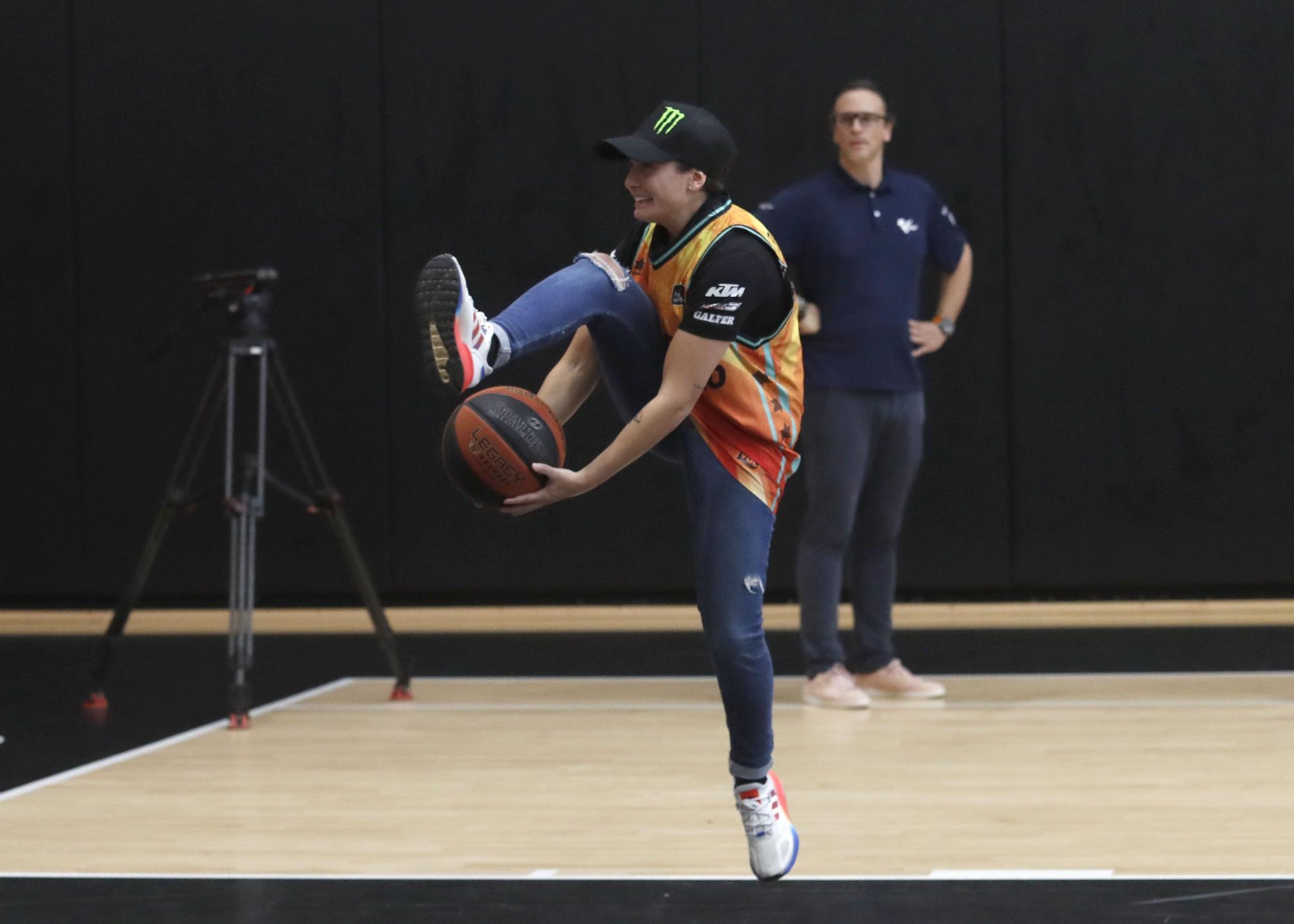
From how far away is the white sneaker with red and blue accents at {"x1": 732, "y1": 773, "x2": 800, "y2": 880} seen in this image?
3043 millimetres

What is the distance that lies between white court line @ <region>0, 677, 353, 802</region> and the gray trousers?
162 centimetres

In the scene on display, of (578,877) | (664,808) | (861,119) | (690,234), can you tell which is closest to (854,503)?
(861,119)

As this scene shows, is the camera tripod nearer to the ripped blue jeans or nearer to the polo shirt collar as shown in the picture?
the polo shirt collar

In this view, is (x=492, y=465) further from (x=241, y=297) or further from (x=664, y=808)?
(x=241, y=297)

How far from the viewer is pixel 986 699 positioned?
209 inches

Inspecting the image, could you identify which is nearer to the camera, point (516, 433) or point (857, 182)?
point (516, 433)

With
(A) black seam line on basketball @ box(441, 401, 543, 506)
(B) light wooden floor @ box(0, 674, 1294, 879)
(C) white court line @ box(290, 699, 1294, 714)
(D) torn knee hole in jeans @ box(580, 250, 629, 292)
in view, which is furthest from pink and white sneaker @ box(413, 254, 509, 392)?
(C) white court line @ box(290, 699, 1294, 714)

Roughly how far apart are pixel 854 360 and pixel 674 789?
4.91 feet

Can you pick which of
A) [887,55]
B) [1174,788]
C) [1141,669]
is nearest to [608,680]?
[1141,669]

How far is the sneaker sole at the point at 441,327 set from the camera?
2.74 meters

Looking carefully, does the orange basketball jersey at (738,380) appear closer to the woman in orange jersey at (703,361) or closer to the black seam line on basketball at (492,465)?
the woman in orange jersey at (703,361)

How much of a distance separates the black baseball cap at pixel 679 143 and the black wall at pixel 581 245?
4.15 m

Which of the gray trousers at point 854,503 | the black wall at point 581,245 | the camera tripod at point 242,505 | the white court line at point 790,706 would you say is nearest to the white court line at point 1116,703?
the white court line at point 790,706

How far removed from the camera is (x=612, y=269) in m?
2.97
